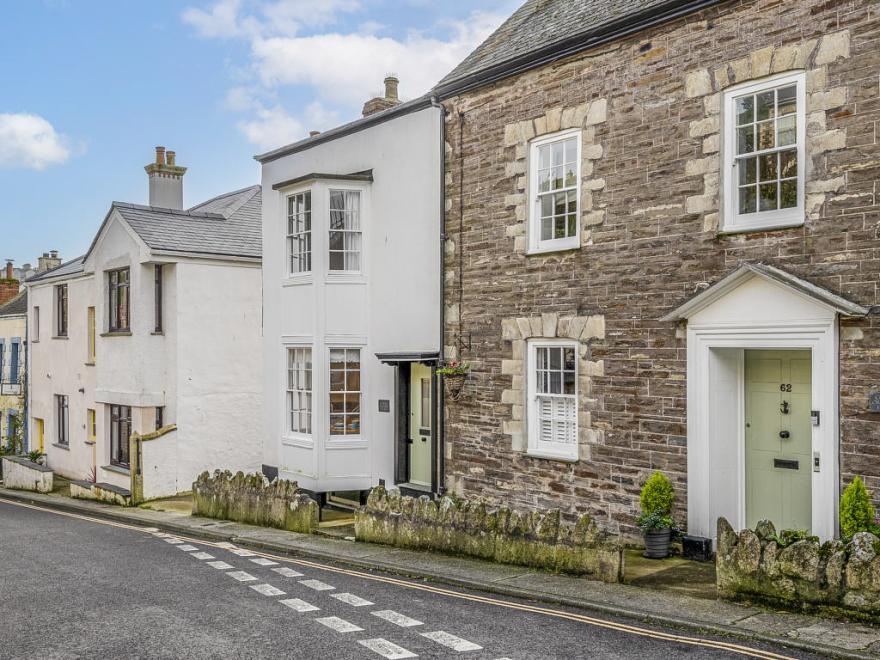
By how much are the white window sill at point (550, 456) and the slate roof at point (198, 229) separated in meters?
12.2

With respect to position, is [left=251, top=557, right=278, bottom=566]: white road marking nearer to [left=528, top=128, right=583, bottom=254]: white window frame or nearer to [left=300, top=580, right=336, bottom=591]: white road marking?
[left=300, top=580, right=336, bottom=591]: white road marking

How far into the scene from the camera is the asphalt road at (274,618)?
746cm

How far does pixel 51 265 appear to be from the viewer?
3978 cm

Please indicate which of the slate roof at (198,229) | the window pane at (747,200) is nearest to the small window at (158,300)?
the slate roof at (198,229)

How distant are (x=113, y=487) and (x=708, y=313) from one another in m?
17.4

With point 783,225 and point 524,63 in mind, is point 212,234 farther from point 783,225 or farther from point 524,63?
point 783,225

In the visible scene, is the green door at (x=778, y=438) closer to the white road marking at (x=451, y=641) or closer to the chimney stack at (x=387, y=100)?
the white road marking at (x=451, y=641)

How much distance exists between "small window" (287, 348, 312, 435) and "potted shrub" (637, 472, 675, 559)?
26.2 feet

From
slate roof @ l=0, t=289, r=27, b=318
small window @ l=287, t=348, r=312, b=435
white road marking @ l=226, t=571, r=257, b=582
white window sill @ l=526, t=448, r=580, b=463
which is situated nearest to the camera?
white road marking @ l=226, t=571, r=257, b=582

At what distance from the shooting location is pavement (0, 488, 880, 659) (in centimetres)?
737

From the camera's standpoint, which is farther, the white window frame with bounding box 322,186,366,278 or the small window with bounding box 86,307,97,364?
the small window with bounding box 86,307,97,364

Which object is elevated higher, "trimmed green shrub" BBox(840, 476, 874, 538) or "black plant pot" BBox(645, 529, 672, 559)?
"trimmed green shrub" BBox(840, 476, 874, 538)

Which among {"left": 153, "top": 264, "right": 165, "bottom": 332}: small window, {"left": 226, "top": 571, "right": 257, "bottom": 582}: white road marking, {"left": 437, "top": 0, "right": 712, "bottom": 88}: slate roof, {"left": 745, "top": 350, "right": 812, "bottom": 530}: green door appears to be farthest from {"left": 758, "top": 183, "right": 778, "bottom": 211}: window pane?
{"left": 153, "top": 264, "right": 165, "bottom": 332}: small window

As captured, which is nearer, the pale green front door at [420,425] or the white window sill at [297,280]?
the pale green front door at [420,425]
